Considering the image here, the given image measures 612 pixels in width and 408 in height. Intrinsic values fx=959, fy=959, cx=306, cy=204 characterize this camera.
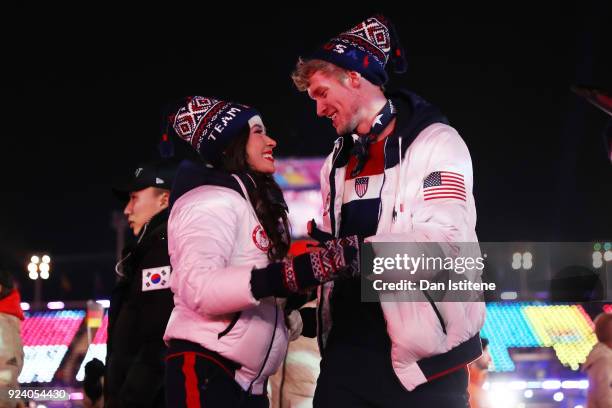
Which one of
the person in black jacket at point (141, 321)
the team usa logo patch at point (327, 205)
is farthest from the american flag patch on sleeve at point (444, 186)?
the person in black jacket at point (141, 321)

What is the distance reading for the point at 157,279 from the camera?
5.38 meters

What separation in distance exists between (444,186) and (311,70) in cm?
97

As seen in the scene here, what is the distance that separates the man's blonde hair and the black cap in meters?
2.01

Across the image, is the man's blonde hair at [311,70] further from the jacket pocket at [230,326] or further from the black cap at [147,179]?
the black cap at [147,179]

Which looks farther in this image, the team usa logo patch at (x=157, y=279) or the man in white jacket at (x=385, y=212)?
the team usa logo patch at (x=157, y=279)

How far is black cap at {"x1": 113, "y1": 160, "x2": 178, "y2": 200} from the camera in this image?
6199mm

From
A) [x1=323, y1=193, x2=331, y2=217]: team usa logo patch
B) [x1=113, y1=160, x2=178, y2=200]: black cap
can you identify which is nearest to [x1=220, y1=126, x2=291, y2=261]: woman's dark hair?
[x1=323, y1=193, x2=331, y2=217]: team usa logo patch

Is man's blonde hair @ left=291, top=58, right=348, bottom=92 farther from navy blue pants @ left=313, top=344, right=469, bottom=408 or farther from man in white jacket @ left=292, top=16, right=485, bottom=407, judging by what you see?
navy blue pants @ left=313, top=344, right=469, bottom=408

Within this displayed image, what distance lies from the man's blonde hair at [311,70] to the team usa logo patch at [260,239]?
73 cm

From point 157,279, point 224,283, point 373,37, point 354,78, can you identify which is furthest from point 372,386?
point 157,279

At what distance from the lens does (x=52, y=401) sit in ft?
30.4

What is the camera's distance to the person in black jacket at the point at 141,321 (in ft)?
17.1

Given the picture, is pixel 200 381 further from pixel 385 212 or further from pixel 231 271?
pixel 385 212

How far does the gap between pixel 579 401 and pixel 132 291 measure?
25.1 ft
